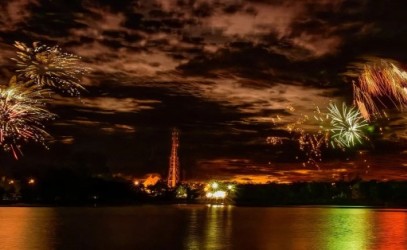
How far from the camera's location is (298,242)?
81.8 ft

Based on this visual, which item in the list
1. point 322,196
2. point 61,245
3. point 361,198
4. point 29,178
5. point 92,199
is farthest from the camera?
point 322,196

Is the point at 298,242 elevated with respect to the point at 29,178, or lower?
lower

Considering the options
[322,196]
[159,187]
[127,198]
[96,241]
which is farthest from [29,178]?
[96,241]

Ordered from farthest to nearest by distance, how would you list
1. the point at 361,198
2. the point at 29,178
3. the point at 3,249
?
1. the point at 361,198
2. the point at 29,178
3. the point at 3,249

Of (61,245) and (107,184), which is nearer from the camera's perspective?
(61,245)

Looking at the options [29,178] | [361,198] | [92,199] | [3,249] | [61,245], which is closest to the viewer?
[3,249]

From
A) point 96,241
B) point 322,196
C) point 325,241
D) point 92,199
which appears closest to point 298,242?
point 325,241

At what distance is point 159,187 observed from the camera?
17288cm

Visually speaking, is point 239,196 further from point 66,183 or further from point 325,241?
point 325,241

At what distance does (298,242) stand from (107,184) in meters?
106

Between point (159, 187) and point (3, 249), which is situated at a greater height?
point (159, 187)

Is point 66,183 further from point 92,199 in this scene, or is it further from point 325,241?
point 325,241

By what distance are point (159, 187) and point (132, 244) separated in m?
150

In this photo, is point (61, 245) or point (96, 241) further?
point (96, 241)
